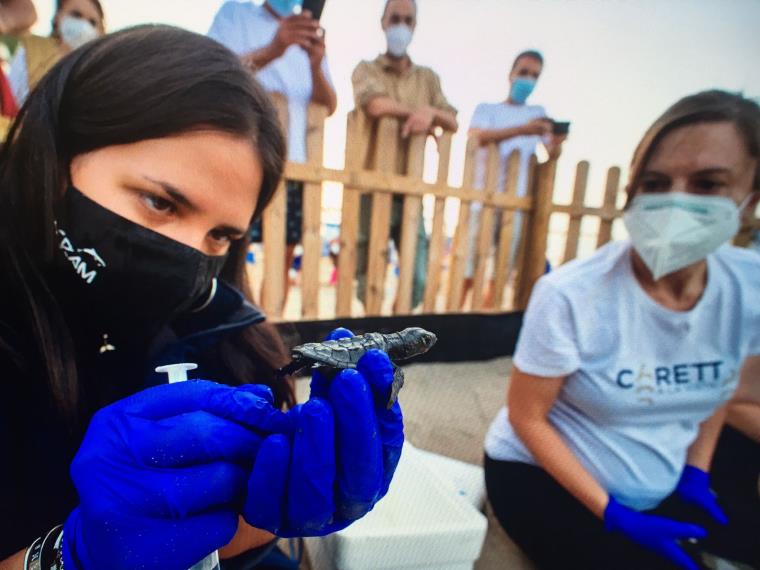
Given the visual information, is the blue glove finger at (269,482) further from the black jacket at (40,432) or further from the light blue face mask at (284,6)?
the light blue face mask at (284,6)

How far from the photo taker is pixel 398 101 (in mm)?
2428

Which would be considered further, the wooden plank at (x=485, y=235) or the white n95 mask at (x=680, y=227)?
the wooden plank at (x=485, y=235)

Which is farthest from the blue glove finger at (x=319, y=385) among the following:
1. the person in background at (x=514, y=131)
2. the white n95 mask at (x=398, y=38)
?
the white n95 mask at (x=398, y=38)

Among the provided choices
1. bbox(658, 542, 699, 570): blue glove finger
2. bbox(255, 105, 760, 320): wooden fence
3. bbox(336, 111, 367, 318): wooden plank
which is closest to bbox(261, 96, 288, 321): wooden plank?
bbox(255, 105, 760, 320): wooden fence

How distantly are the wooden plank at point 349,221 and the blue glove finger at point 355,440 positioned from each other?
1.87 metres

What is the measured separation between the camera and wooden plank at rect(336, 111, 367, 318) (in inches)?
87.7

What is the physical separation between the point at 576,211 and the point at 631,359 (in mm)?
2440

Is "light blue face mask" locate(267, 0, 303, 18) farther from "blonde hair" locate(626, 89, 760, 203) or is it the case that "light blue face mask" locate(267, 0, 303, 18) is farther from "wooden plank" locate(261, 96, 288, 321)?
"blonde hair" locate(626, 89, 760, 203)

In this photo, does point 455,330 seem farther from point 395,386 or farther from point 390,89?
point 395,386

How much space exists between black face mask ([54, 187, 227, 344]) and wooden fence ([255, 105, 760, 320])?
1.39 meters

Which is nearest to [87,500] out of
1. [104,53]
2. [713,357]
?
[104,53]

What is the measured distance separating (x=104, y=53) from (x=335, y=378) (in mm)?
715

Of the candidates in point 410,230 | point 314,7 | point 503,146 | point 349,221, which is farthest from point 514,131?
point 314,7

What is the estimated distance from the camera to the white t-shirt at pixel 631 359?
3.36 feet
